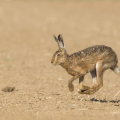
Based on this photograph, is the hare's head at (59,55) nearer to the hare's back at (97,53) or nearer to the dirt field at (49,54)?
the hare's back at (97,53)

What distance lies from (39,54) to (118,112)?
10119mm

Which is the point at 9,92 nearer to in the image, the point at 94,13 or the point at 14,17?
the point at 14,17

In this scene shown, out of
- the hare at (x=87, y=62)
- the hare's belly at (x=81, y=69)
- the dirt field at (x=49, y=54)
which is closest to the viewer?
the dirt field at (x=49, y=54)

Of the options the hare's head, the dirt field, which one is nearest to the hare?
the hare's head

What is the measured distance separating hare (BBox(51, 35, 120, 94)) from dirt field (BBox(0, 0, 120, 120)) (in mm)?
415

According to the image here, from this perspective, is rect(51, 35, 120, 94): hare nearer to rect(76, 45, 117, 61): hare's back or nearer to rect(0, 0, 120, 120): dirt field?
rect(76, 45, 117, 61): hare's back

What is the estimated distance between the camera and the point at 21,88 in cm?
940

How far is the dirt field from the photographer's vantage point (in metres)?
6.78

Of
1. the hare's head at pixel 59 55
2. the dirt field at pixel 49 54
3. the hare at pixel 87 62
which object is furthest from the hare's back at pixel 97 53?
the dirt field at pixel 49 54

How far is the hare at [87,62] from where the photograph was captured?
7.62 metres

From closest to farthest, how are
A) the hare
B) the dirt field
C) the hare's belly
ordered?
the dirt field < the hare < the hare's belly

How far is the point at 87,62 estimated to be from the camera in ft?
25.3

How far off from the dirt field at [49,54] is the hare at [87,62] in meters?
0.42

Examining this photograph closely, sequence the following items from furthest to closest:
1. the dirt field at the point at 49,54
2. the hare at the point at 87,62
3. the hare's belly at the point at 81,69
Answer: the hare's belly at the point at 81,69 → the hare at the point at 87,62 → the dirt field at the point at 49,54
